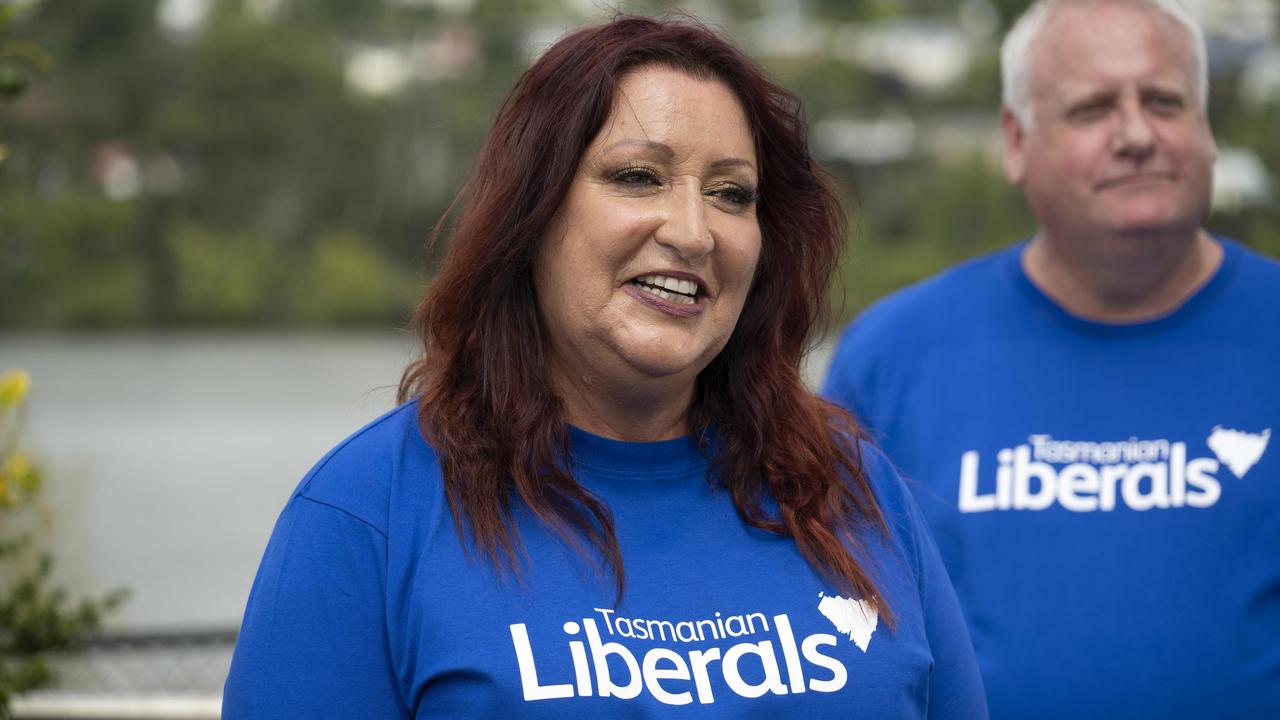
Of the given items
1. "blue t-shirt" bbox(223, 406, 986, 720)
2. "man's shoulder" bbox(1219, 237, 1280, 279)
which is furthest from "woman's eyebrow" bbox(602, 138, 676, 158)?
"man's shoulder" bbox(1219, 237, 1280, 279)

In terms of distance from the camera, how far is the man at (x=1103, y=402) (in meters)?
2.60

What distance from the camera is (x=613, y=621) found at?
Result: 181cm

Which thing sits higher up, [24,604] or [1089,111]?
[1089,111]

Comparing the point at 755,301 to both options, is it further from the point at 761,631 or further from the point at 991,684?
the point at 991,684

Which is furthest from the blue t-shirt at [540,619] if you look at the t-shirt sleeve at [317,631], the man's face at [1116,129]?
the man's face at [1116,129]

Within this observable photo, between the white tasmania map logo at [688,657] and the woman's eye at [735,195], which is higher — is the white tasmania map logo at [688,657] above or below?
below

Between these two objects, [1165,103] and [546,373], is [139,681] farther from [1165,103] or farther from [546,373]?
[1165,103]

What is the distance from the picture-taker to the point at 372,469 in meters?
1.85

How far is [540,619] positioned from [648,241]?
0.50 metres

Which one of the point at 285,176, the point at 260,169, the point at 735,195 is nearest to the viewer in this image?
the point at 735,195

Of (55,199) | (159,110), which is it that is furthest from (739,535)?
(159,110)

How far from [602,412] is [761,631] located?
366 millimetres

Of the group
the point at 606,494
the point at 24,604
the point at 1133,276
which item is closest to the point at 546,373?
the point at 606,494

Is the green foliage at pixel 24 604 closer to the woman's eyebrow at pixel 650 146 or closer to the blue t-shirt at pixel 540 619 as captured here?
the blue t-shirt at pixel 540 619
